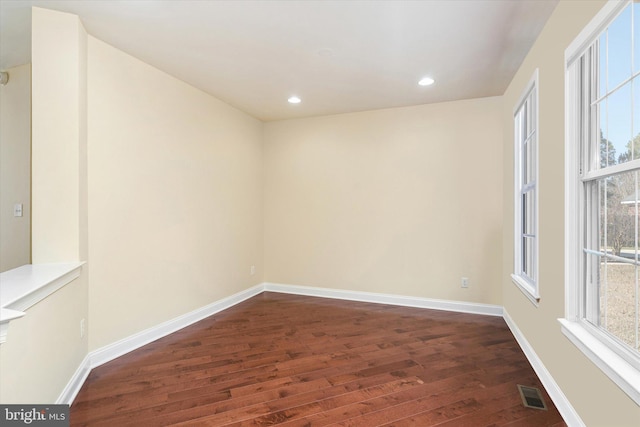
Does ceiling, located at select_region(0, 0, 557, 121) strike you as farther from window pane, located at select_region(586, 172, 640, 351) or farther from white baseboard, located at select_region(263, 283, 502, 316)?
white baseboard, located at select_region(263, 283, 502, 316)

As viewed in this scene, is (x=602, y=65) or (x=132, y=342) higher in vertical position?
(x=602, y=65)

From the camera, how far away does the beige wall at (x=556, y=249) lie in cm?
154

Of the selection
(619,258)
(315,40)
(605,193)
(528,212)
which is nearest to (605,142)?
(605,193)

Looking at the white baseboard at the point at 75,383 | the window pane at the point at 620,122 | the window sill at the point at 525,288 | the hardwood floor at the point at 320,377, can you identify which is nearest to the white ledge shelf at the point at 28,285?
the white baseboard at the point at 75,383

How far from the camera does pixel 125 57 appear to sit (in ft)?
9.30

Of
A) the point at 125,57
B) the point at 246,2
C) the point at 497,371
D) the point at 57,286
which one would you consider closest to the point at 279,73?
the point at 246,2

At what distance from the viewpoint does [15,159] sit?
3121 mm

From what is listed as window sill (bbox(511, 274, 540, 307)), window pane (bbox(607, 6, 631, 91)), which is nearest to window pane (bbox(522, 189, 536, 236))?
window sill (bbox(511, 274, 540, 307))

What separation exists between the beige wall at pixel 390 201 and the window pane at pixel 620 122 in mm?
2434

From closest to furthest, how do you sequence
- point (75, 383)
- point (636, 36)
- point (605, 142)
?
point (636, 36)
point (605, 142)
point (75, 383)

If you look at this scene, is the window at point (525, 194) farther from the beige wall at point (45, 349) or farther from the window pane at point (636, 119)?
the beige wall at point (45, 349)

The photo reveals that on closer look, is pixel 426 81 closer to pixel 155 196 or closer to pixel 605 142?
pixel 605 142

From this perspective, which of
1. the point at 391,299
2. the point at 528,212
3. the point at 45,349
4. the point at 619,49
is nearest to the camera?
the point at 619,49

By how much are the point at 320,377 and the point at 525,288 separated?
1960 mm
